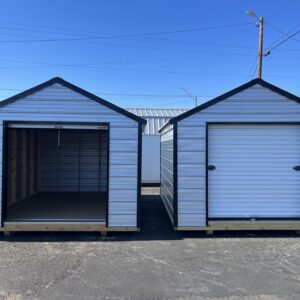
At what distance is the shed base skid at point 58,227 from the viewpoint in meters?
6.38

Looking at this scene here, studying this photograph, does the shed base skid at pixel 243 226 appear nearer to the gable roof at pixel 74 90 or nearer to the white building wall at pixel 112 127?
the white building wall at pixel 112 127

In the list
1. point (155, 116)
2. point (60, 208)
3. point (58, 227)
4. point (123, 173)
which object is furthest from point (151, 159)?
point (58, 227)

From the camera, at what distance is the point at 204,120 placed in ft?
22.4

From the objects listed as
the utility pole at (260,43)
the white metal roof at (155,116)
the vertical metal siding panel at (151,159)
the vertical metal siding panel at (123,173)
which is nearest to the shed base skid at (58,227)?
the vertical metal siding panel at (123,173)

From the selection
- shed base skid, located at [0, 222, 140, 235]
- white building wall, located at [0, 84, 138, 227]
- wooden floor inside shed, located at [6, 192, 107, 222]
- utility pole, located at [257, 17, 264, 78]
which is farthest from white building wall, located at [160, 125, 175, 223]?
utility pole, located at [257, 17, 264, 78]

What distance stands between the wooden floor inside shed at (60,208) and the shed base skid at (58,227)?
0.11 metres

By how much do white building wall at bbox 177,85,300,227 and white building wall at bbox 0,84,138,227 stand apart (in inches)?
42.4

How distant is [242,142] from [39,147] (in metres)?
7.49

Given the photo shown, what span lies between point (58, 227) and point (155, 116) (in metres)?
11.4

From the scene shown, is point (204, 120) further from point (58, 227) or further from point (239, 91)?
point (58, 227)

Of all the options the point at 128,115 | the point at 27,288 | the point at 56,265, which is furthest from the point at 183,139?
the point at 27,288

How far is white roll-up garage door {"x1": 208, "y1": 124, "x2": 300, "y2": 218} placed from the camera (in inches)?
271

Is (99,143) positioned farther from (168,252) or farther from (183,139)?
(168,252)

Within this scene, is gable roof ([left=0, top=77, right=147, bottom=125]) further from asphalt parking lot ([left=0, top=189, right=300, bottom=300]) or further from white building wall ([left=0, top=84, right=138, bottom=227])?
asphalt parking lot ([left=0, top=189, right=300, bottom=300])
